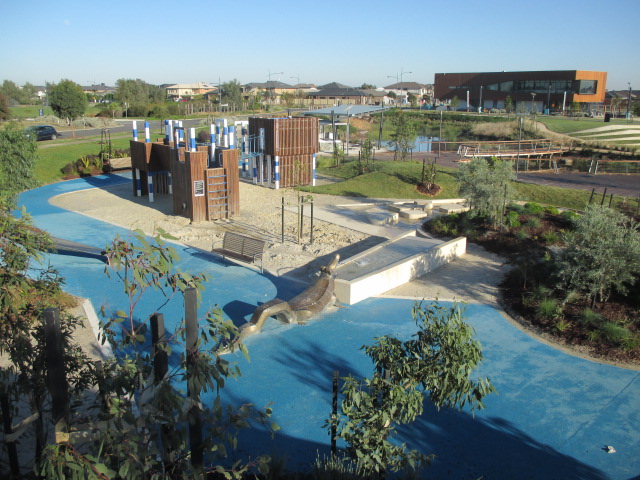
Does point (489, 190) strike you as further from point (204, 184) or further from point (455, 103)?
point (455, 103)

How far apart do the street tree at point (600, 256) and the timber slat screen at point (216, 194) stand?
12888mm

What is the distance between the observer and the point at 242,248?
53.7 ft

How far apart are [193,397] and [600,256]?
34.8 ft

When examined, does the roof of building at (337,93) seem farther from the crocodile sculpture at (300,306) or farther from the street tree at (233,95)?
the crocodile sculpture at (300,306)

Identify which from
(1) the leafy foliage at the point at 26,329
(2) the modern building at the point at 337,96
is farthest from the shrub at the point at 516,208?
(2) the modern building at the point at 337,96

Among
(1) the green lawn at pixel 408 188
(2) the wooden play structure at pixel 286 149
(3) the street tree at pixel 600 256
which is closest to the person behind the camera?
(3) the street tree at pixel 600 256

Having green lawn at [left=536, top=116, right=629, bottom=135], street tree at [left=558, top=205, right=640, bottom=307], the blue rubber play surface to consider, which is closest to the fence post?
the blue rubber play surface

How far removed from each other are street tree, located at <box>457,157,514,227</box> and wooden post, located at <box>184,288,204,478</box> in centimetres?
1552

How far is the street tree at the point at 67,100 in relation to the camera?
146 feet

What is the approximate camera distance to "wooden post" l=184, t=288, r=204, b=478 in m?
3.96

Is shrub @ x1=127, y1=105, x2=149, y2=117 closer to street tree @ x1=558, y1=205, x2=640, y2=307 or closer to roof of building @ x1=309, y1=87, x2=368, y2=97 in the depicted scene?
roof of building @ x1=309, y1=87, x2=368, y2=97

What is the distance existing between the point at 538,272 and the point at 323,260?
6.04 meters

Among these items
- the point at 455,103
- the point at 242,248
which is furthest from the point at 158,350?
the point at 455,103

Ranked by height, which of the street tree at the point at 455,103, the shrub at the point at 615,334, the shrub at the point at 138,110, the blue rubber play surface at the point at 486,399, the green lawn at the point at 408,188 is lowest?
the blue rubber play surface at the point at 486,399
